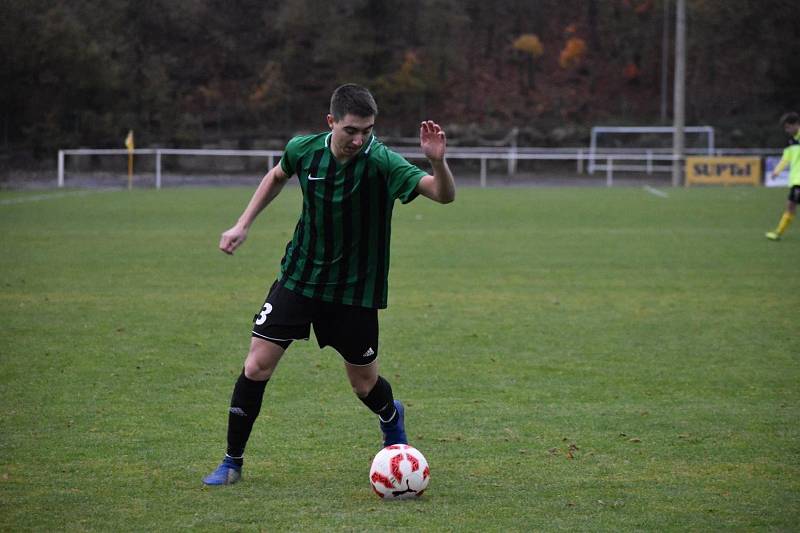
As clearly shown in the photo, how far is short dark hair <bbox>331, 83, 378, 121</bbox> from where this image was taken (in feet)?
16.0

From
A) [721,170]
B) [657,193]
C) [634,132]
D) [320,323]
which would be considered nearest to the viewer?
[320,323]

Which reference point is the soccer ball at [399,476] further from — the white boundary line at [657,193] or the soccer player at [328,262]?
the white boundary line at [657,193]

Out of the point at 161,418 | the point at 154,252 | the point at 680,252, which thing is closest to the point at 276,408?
the point at 161,418

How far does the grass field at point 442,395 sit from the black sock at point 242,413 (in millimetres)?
181

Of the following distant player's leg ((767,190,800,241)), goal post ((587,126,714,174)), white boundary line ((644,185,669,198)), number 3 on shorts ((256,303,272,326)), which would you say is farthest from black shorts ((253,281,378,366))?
goal post ((587,126,714,174))

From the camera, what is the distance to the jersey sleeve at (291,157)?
536 cm

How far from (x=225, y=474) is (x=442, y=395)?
7.72 feet

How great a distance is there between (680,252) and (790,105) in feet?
124

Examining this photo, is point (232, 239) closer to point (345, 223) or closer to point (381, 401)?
point (345, 223)

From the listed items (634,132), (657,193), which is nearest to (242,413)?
(657,193)

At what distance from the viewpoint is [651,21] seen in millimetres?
54594

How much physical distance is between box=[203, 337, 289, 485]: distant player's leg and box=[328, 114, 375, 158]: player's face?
99 centimetres

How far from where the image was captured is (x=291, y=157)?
17.6 feet

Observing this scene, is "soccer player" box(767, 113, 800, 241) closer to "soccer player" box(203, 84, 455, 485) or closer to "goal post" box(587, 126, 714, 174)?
"soccer player" box(203, 84, 455, 485)
